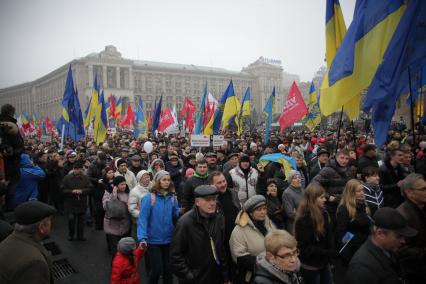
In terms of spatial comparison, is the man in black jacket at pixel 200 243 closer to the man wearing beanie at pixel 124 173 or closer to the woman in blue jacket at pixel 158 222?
the woman in blue jacket at pixel 158 222

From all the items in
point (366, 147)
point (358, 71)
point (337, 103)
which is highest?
point (358, 71)

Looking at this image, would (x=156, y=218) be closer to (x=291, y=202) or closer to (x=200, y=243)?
(x=200, y=243)

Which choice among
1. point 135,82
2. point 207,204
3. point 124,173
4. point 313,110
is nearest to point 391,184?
point 207,204

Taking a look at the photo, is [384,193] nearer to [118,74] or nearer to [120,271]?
[120,271]

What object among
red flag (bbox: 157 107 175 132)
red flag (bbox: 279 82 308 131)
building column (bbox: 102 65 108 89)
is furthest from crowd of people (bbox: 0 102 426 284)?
building column (bbox: 102 65 108 89)

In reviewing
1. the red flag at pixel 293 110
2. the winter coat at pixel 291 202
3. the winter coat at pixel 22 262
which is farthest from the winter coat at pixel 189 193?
the red flag at pixel 293 110

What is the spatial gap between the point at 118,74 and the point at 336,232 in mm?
76106

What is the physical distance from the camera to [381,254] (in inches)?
83.4

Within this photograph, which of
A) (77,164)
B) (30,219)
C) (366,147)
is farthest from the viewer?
(77,164)

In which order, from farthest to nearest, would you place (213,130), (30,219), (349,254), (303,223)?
(213,130), (349,254), (303,223), (30,219)

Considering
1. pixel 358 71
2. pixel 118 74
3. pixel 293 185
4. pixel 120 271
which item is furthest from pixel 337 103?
pixel 118 74

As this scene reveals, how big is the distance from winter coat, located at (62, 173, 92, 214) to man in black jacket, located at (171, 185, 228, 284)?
4.05 metres

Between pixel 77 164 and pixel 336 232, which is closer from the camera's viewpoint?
pixel 336 232

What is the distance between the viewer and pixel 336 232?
3629mm
